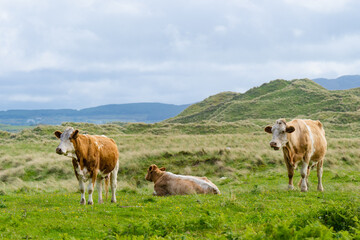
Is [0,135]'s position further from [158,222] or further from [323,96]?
[323,96]

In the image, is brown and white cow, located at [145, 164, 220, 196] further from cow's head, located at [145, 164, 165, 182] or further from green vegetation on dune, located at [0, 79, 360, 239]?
green vegetation on dune, located at [0, 79, 360, 239]

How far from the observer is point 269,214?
9414 millimetres

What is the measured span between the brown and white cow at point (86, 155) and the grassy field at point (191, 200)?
3.86 ft

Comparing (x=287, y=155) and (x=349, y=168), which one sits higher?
(x=287, y=155)

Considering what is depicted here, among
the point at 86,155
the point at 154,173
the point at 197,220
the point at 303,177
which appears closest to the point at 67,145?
the point at 86,155

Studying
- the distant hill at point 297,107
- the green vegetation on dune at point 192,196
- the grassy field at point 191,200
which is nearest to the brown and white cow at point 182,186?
the green vegetation on dune at point 192,196

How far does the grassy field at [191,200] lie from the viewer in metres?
7.86

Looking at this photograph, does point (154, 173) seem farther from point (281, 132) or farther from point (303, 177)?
point (303, 177)

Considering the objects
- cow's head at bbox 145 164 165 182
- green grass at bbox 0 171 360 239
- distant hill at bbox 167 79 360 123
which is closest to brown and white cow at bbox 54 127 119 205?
green grass at bbox 0 171 360 239

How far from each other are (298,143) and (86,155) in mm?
8627

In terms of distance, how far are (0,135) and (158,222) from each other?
212 feet

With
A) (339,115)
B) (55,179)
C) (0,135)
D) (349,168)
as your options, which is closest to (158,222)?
(55,179)

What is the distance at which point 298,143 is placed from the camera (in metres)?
14.5

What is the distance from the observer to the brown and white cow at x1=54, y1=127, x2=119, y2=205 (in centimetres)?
1249
